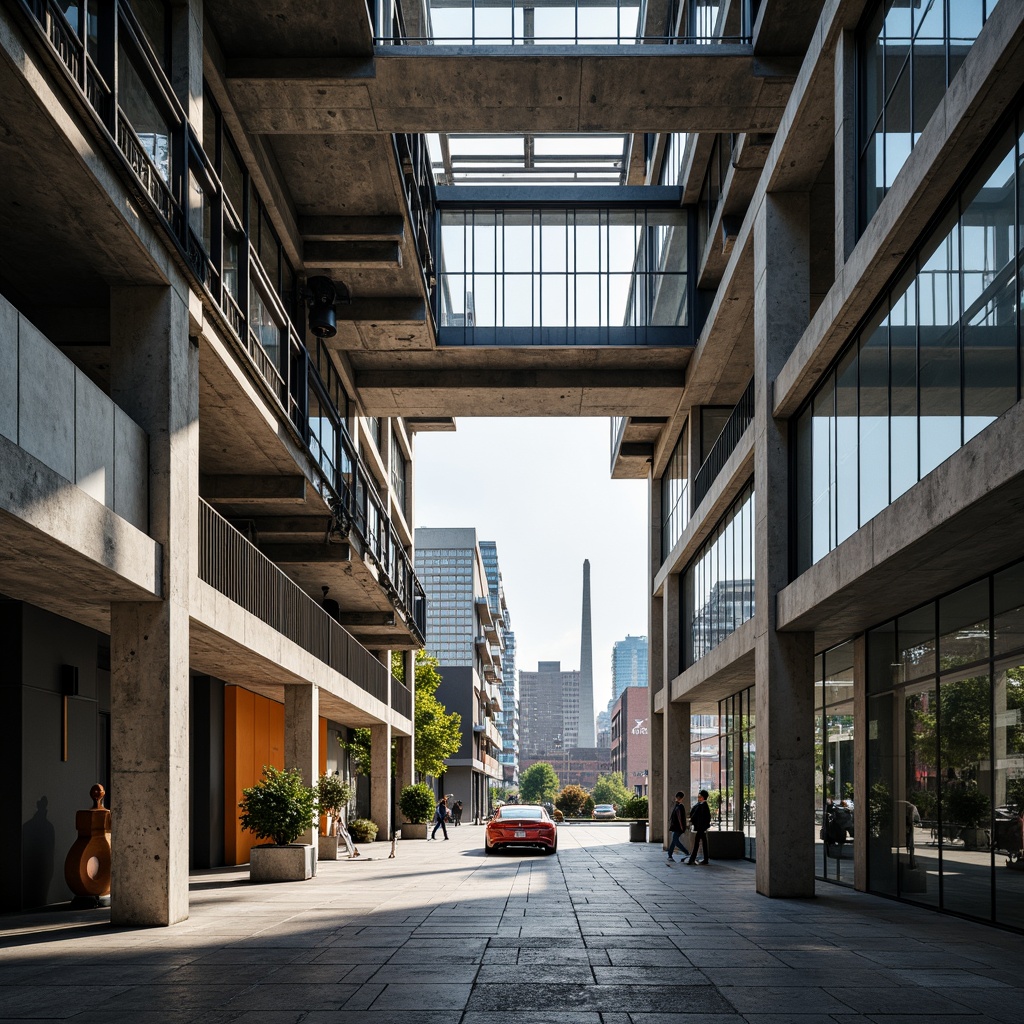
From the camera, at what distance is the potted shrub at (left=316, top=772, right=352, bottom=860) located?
90.0 feet

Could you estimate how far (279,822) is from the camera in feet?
68.8

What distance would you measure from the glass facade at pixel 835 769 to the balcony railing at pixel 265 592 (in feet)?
32.5

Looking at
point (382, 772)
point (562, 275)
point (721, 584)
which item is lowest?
point (382, 772)

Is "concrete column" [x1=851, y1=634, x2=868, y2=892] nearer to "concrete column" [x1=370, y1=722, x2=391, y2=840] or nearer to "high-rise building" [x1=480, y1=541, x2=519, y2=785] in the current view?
"concrete column" [x1=370, y1=722, x2=391, y2=840]

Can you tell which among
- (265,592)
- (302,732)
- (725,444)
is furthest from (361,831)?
(265,592)

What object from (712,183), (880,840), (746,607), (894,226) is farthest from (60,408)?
(712,183)

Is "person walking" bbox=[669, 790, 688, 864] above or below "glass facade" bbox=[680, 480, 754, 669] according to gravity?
below

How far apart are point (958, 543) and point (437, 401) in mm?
20929

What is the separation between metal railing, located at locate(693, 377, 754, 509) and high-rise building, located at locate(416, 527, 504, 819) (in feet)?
161

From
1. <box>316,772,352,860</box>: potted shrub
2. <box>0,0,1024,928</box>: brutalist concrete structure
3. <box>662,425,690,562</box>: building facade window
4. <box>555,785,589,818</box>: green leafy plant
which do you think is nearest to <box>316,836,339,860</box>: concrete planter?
<box>316,772,352,860</box>: potted shrub

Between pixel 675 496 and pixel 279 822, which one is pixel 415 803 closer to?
pixel 675 496

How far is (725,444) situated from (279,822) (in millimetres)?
12914

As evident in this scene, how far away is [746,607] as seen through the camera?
2503 centimetres

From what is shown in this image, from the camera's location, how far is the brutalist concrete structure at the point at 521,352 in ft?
39.3
